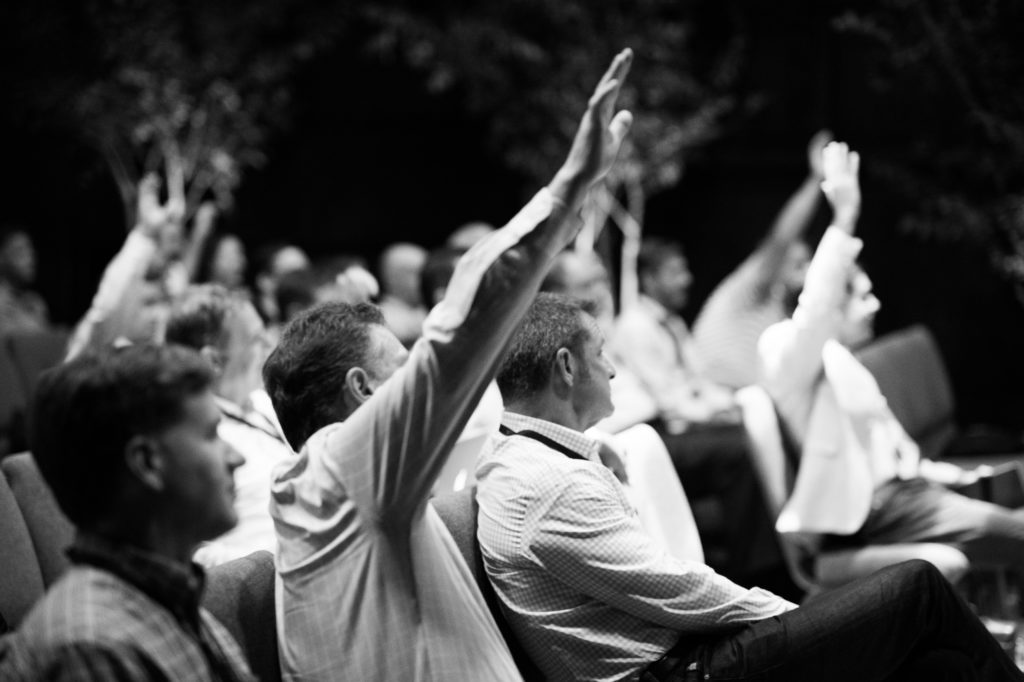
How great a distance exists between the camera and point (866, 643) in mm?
2164

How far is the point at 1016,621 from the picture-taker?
141 inches

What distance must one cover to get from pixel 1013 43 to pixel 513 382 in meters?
3.15

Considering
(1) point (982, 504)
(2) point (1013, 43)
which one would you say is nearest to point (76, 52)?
(2) point (1013, 43)

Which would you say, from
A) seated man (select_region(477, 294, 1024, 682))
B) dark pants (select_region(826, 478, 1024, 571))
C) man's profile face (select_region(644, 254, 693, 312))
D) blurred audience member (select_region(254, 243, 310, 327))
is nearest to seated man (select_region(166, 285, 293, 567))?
seated man (select_region(477, 294, 1024, 682))

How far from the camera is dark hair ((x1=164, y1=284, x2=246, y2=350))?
9.84 feet

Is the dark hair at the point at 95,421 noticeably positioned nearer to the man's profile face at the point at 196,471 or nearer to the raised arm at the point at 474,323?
the man's profile face at the point at 196,471

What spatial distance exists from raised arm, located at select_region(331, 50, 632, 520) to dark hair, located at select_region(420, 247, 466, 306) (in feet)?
8.21

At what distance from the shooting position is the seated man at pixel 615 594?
6.72ft

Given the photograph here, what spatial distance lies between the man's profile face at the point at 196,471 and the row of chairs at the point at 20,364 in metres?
3.27

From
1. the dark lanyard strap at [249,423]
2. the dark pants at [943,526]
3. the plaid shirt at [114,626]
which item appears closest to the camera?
the plaid shirt at [114,626]

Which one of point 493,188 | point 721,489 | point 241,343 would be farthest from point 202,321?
point 493,188

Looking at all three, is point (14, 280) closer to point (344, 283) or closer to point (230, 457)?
point (344, 283)

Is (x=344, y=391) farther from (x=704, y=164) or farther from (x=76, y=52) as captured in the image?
(x=704, y=164)

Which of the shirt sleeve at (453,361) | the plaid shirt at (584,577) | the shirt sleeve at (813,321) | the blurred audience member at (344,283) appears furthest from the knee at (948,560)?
the shirt sleeve at (453,361)
